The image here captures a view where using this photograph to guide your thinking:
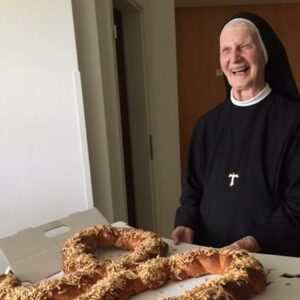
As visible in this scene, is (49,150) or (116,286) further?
(49,150)

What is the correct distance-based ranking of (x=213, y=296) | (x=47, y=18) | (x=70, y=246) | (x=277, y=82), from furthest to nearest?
(x=47, y=18), (x=277, y=82), (x=70, y=246), (x=213, y=296)

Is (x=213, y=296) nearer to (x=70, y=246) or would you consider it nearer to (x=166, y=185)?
(x=70, y=246)

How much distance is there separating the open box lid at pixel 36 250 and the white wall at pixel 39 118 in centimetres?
51

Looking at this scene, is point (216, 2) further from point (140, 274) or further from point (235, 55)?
point (140, 274)

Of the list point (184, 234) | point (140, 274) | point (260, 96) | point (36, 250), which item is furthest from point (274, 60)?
point (36, 250)

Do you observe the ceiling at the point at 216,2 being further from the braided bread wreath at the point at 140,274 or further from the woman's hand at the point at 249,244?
the braided bread wreath at the point at 140,274

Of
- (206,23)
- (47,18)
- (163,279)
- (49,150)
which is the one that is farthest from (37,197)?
(206,23)

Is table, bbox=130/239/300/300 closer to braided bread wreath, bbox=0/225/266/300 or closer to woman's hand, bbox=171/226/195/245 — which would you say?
braided bread wreath, bbox=0/225/266/300

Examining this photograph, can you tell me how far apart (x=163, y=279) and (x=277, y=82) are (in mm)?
727

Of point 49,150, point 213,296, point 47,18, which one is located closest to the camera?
point 213,296

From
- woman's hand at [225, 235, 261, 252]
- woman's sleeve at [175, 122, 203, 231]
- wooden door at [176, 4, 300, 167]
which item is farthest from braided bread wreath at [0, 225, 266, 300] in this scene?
wooden door at [176, 4, 300, 167]

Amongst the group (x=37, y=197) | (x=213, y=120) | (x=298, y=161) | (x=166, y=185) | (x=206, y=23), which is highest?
(x=206, y=23)

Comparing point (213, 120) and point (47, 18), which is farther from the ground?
point (47, 18)

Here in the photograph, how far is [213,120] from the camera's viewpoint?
4.13 feet
